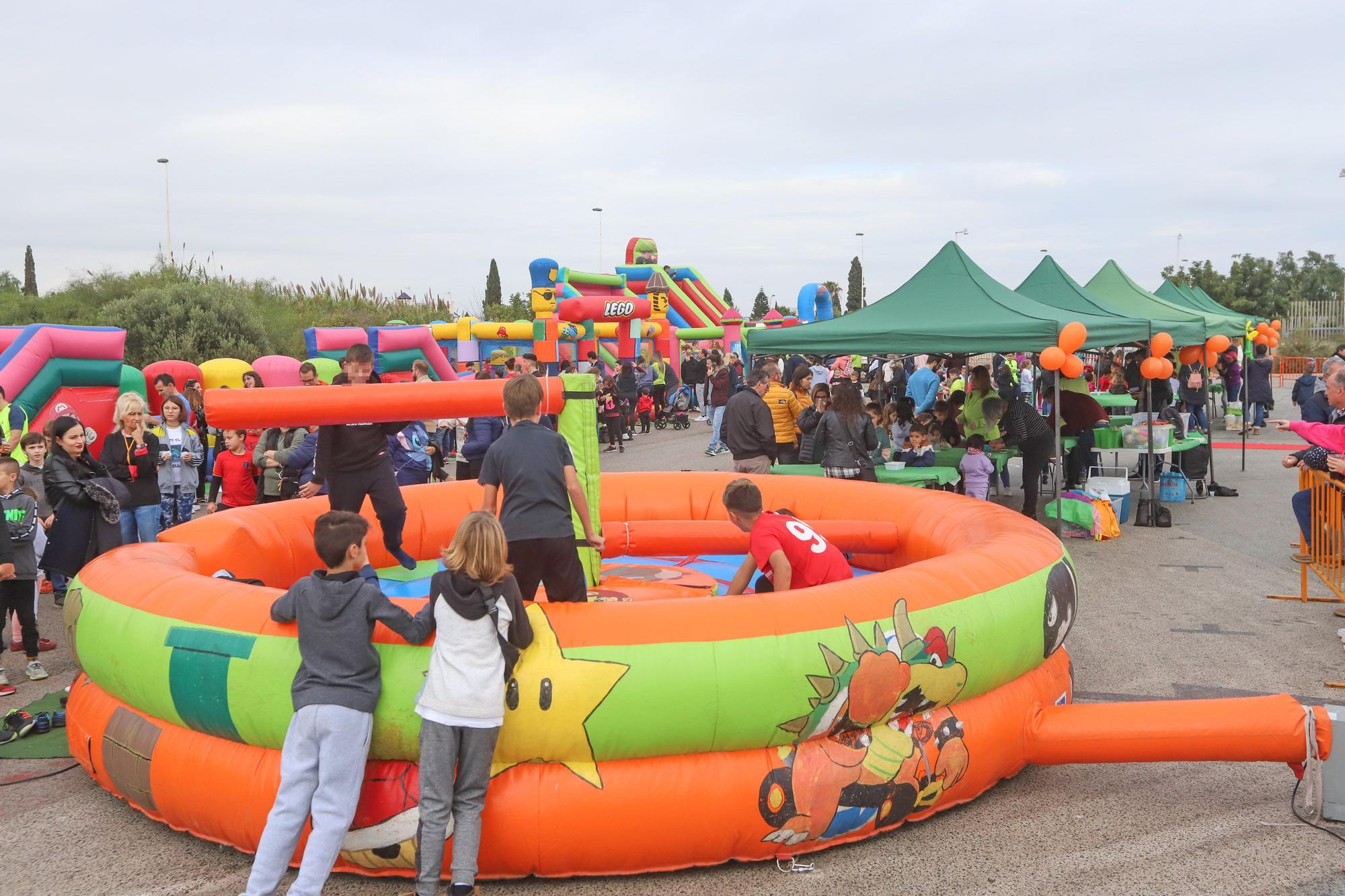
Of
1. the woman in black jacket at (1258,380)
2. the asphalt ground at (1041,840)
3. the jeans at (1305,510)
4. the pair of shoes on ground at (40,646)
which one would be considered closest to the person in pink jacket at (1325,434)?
the jeans at (1305,510)

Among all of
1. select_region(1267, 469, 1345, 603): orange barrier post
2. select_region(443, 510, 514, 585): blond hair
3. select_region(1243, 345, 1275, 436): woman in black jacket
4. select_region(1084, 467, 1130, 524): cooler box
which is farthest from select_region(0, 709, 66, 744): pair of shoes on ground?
select_region(1243, 345, 1275, 436): woman in black jacket

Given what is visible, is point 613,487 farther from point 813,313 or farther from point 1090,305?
point 813,313

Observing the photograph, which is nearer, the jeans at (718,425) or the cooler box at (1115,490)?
the cooler box at (1115,490)

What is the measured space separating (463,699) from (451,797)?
0.34 metres

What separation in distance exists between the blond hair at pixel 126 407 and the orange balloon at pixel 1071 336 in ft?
22.8

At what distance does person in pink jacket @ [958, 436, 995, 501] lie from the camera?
9617 millimetres

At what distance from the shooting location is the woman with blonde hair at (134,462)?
678 cm

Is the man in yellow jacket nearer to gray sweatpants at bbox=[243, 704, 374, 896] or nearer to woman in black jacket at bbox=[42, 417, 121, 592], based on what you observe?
woman in black jacket at bbox=[42, 417, 121, 592]

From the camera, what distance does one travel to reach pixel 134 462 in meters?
6.80

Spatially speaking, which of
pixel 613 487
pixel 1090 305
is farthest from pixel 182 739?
pixel 1090 305

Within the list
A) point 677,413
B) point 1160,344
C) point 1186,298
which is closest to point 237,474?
point 1160,344

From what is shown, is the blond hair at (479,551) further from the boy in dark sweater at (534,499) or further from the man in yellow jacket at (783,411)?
the man in yellow jacket at (783,411)

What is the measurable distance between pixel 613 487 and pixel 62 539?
11.9ft

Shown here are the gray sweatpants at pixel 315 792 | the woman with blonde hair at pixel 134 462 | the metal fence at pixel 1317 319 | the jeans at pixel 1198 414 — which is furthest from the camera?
the metal fence at pixel 1317 319
